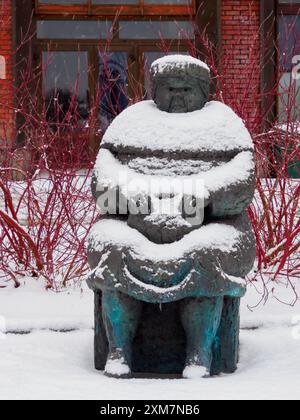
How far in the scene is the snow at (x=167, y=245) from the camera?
4.05 meters

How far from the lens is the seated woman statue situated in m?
4.05

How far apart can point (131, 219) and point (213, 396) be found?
3.31ft

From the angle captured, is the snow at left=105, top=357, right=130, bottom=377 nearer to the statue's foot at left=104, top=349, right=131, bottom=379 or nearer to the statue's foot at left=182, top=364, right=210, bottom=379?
the statue's foot at left=104, top=349, right=131, bottom=379

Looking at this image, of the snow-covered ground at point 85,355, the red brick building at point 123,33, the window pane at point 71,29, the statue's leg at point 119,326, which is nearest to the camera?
the snow-covered ground at point 85,355

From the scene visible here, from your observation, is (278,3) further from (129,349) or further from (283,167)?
(129,349)

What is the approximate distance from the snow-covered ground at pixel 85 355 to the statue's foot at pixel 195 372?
0.18 ft

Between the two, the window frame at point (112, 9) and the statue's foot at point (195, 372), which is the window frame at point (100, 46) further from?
the statue's foot at point (195, 372)

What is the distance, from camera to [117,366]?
4.14 metres

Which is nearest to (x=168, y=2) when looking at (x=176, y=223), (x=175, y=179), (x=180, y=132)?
(x=180, y=132)

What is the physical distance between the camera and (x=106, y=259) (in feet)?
13.4

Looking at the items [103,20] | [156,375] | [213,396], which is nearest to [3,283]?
[156,375]

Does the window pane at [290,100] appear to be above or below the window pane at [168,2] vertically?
below

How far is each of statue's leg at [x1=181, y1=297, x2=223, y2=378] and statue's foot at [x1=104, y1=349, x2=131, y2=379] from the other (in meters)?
0.28

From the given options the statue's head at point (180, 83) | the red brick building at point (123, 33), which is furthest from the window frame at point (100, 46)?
the statue's head at point (180, 83)
